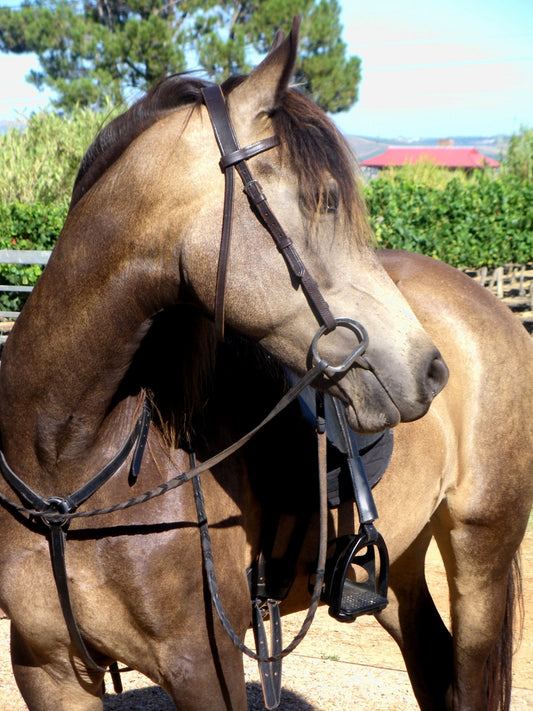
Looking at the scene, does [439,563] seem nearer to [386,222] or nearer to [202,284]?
[202,284]

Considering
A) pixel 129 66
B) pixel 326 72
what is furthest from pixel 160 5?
pixel 326 72

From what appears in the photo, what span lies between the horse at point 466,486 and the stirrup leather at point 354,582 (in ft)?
0.55

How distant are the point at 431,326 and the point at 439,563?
10.1 ft

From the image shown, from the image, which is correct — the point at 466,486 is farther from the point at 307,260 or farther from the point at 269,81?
the point at 269,81

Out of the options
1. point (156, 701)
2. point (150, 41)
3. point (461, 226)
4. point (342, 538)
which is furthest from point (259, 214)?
point (150, 41)

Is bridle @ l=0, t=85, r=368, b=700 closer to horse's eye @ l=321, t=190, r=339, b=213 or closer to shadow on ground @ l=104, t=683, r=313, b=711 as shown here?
horse's eye @ l=321, t=190, r=339, b=213

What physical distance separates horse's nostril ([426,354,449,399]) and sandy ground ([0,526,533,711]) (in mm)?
2233

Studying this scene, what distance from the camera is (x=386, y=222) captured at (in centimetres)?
1429

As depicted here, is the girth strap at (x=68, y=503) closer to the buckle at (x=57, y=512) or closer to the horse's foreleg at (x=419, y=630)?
the buckle at (x=57, y=512)

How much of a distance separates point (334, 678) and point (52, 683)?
200 cm

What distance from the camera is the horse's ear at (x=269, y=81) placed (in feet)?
4.86

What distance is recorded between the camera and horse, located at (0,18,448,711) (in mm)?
1504

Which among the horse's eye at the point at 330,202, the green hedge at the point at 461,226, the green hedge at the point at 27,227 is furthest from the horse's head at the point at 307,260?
the green hedge at the point at 461,226

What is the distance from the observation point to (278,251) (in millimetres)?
1488
